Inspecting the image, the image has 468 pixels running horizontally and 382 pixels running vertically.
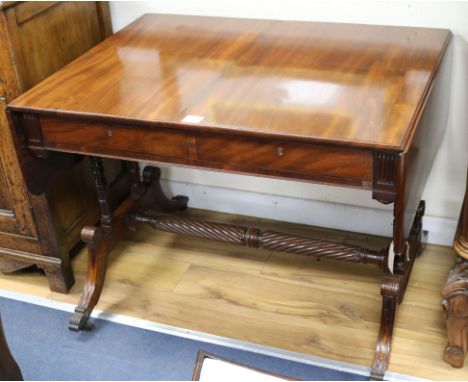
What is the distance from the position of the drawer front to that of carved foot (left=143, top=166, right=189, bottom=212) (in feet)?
2.42

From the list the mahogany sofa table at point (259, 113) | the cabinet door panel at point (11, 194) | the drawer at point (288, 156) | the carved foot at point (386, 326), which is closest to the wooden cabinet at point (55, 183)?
the cabinet door panel at point (11, 194)

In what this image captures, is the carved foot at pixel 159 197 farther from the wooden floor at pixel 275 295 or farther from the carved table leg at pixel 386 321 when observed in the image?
the carved table leg at pixel 386 321

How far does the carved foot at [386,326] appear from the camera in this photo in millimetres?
1993

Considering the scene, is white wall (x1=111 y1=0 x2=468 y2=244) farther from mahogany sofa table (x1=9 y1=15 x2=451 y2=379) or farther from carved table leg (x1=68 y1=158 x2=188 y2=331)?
carved table leg (x1=68 y1=158 x2=188 y2=331)

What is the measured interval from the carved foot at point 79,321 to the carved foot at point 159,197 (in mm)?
589

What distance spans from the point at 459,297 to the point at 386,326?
0.24m

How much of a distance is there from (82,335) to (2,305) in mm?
356

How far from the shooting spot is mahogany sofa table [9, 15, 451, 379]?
1.70 metres

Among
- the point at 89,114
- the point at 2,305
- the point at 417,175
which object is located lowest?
the point at 2,305

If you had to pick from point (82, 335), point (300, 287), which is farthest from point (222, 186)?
point (82, 335)

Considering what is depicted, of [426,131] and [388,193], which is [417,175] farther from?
[388,193]

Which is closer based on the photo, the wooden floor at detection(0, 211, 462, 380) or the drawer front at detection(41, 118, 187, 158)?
the drawer front at detection(41, 118, 187, 158)

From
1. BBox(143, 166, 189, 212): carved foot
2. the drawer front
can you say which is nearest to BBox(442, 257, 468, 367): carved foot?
the drawer front

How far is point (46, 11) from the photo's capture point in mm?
2189
